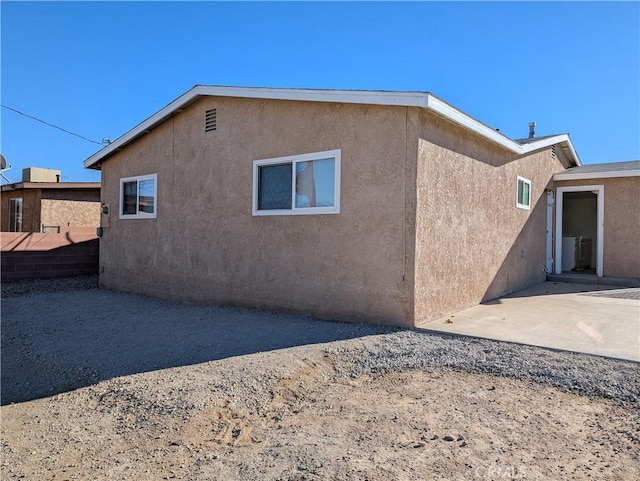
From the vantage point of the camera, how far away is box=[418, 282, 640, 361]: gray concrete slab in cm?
491

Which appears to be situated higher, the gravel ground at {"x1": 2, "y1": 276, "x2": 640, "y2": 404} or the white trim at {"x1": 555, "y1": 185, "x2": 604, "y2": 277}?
the white trim at {"x1": 555, "y1": 185, "x2": 604, "y2": 277}

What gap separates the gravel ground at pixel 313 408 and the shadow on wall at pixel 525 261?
12.8ft

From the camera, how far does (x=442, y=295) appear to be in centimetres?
654

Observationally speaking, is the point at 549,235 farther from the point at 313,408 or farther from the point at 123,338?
the point at 123,338

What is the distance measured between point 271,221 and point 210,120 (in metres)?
2.81

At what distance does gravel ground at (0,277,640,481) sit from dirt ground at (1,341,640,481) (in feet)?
0.04

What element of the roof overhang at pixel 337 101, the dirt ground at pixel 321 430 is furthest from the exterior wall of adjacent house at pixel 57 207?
the dirt ground at pixel 321 430

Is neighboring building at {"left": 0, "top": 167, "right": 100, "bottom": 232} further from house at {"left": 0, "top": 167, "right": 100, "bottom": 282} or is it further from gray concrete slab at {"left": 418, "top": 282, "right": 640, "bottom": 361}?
gray concrete slab at {"left": 418, "top": 282, "right": 640, "bottom": 361}

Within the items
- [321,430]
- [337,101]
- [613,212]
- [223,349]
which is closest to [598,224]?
[613,212]

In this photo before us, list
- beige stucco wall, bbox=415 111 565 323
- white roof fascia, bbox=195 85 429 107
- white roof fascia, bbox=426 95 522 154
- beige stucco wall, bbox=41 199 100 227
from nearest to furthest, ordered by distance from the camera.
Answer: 1. white roof fascia, bbox=195 85 429 107
2. white roof fascia, bbox=426 95 522 154
3. beige stucco wall, bbox=415 111 565 323
4. beige stucco wall, bbox=41 199 100 227

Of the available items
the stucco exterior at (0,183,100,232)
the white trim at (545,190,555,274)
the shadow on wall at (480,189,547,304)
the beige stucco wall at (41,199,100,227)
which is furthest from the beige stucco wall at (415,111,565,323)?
the beige stucco wall at (41,199,100,227)

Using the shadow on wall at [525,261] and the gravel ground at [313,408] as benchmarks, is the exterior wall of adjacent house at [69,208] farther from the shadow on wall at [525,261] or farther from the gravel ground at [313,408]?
the shadow on wall at [525,261]

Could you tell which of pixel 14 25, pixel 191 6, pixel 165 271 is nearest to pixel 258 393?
pixel 165 271

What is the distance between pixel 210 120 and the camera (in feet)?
27.9
